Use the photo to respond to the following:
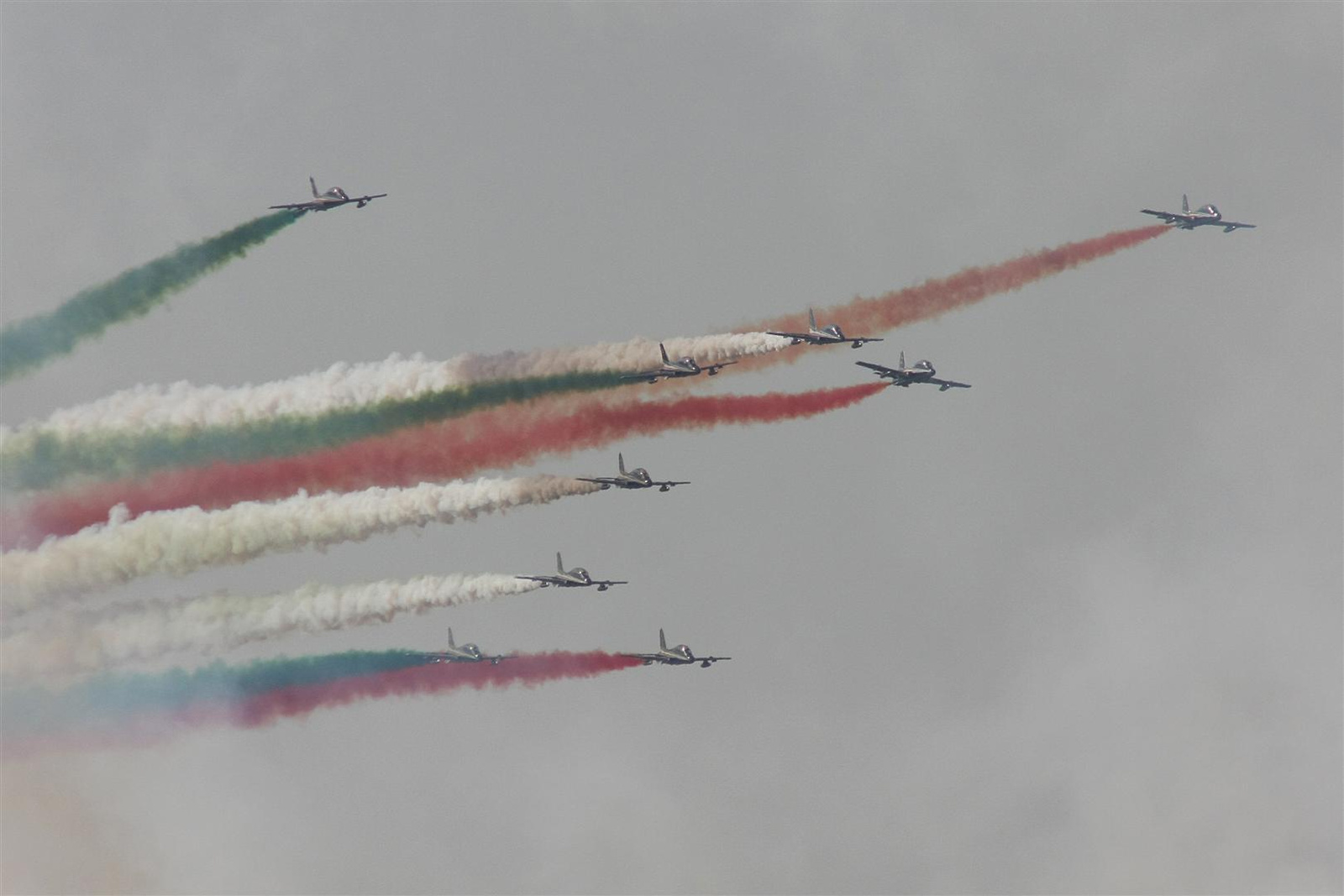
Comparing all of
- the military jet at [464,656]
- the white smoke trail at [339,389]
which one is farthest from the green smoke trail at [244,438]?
the military jet at [464,656]

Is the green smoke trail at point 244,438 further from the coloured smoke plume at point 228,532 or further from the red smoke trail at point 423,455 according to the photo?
the coloured smoke plume at point 228,532

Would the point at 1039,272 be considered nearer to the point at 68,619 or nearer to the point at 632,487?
the point at 632,487

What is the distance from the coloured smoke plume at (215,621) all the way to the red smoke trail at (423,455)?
3.62 m

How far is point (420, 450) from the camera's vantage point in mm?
89812

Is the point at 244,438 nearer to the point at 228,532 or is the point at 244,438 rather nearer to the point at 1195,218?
the point at 228,532

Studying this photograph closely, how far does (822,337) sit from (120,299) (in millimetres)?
26435

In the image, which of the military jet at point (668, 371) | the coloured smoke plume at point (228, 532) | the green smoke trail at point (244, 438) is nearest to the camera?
the coloured smoke plume at point (228, 532)

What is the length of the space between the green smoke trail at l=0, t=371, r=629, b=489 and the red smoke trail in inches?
16.4

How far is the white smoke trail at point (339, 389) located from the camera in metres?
88.8

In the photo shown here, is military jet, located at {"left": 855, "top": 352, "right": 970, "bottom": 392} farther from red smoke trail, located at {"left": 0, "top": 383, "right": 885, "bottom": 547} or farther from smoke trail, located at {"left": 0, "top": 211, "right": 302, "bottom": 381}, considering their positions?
smoke trail, located at {"left": 0, "top": 211, "right": 302, "bottom": 381}

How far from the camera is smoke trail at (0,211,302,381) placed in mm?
88688

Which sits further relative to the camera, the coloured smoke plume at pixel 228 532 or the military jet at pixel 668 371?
the military jet at pixel 668 371

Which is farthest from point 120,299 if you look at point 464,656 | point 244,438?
point 464,656

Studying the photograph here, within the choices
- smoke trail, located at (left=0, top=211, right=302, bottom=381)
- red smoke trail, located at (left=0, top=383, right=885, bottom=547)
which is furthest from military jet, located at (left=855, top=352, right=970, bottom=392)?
smoke trail, located at (left=0, top=211, right=302, bottom=381)
